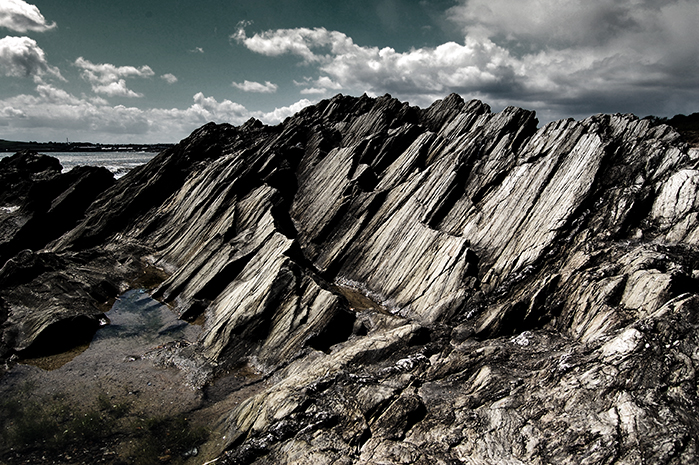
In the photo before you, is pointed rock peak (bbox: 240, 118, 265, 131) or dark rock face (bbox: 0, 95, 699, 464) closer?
dark rock face (bbox: 0, 95, 699, 464)

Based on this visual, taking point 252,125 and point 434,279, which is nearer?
point 434,279

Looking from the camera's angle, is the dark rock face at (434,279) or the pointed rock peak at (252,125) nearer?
the dark rock face at (434,279)

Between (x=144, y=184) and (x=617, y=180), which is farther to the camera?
(x=144, y=184)

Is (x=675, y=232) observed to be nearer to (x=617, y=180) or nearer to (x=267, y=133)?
(x=617, y=180)

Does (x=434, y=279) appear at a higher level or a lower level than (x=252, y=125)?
lower

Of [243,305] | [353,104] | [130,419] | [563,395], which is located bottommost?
[130,419]

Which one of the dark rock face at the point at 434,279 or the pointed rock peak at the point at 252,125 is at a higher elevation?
the pointed rock peak at the point at 252,125

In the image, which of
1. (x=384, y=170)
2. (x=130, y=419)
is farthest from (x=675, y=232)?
(x=130, y=419)

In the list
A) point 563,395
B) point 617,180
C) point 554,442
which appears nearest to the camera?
point 554,442
